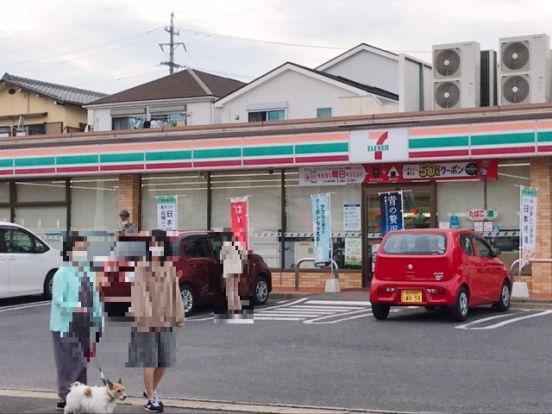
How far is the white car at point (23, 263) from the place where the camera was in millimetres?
17922

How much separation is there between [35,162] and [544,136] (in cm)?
1330

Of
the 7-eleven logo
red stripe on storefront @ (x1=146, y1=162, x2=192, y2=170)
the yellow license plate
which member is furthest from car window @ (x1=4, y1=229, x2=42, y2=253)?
the yellow license plate

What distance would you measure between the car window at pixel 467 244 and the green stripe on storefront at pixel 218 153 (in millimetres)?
7740

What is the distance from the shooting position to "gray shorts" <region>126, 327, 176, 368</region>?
774 centimetres

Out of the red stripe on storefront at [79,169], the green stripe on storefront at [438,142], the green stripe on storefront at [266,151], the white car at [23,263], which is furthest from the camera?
the red stripe on storefront at [79,169]

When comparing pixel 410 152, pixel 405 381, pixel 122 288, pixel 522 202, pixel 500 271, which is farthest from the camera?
pixel 410 152

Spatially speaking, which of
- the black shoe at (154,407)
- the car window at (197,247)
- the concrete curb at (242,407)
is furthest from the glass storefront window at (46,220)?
the black shoe at (154,407)

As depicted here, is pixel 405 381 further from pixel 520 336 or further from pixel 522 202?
Answer: pixel 522 202

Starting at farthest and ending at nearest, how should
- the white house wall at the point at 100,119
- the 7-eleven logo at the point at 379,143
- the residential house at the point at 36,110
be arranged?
the residential house at the point at 36,110, the white house wall at the point at 100,119, the 7-eleven logo at the point at 379,143

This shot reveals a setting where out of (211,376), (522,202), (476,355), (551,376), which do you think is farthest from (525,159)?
(211,376)

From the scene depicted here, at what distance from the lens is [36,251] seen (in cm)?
1859

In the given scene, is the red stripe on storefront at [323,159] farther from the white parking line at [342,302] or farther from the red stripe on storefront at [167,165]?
the white parking line at [342,302]

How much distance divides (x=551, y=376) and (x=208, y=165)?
44.0ft

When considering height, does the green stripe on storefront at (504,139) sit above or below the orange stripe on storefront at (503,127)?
below
